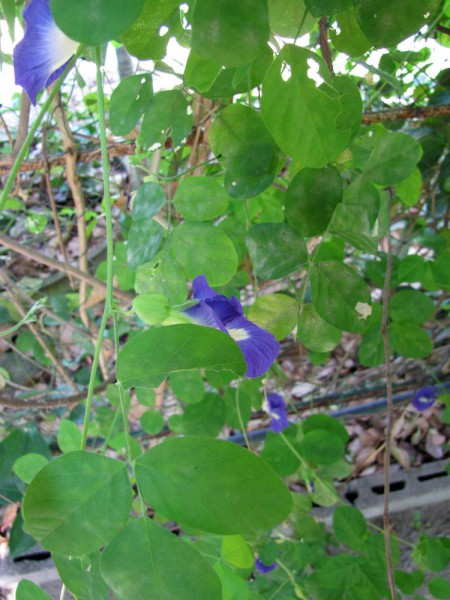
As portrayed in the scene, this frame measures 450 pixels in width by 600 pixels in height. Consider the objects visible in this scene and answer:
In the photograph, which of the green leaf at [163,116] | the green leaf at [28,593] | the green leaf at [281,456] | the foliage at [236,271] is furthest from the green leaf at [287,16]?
the green leaf at [281,456]

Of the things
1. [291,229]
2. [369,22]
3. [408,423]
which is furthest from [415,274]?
[408,423]

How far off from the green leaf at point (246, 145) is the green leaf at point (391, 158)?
0.14m

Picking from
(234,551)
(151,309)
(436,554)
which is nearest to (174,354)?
(151,309)

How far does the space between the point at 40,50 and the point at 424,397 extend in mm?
1188

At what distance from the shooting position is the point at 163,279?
0.65 meters

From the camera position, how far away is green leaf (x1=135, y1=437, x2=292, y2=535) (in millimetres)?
403

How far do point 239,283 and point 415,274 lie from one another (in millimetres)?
345

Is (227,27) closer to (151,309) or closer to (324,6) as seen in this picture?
(324,6)

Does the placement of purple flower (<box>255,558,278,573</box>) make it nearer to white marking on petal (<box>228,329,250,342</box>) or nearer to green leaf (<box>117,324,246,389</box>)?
white marking on petal (<box>228,329,250,342</box>)

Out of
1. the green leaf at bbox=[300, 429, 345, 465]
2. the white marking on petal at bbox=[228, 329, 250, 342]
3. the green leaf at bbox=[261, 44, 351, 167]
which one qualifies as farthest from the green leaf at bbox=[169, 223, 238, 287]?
the green leaf at bbox=[300, 429, 345, 465]

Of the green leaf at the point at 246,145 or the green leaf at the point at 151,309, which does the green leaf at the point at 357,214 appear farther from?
the green leaf at the point at 151,309

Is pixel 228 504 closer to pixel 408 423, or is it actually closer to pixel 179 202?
pixel 179 202

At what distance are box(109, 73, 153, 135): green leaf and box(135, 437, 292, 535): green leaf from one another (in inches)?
16.9

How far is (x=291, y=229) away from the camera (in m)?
0.64
